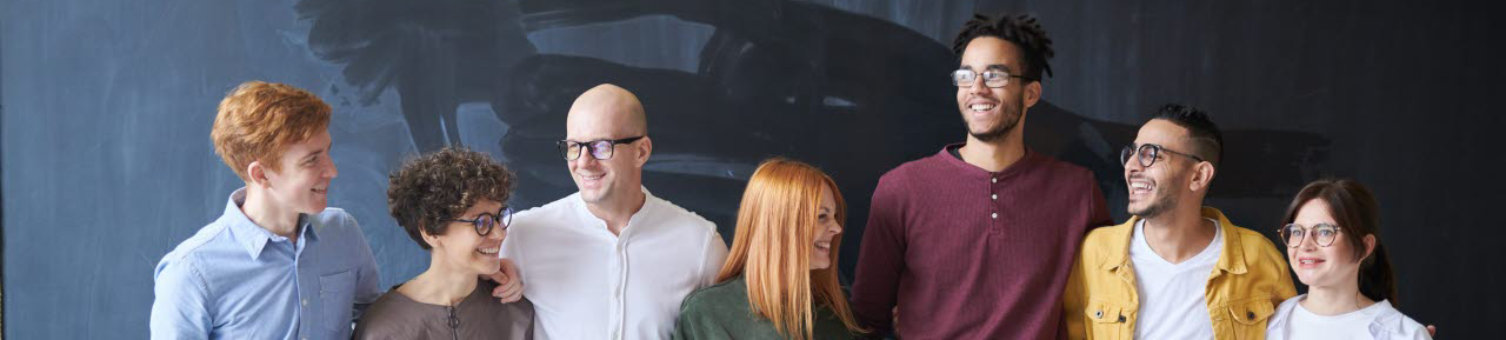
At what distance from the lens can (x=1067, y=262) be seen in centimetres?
287

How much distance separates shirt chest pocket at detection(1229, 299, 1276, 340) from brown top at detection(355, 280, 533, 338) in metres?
1.88

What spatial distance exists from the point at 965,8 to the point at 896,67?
27cm

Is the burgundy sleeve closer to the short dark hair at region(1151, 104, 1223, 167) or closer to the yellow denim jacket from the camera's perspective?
the yellow denim jacket

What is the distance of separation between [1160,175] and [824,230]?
0.89m

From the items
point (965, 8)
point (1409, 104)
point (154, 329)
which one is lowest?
point (154, 329)

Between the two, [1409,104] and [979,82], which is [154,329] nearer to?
[979,82]

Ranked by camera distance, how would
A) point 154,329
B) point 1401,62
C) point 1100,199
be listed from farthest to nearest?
point 1401,62
point 1100,199
point 154,329

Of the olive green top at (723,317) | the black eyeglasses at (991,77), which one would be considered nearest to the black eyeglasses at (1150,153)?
the black eyeglasses at (991,77)

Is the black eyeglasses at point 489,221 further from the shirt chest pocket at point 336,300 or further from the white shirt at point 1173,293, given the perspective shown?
the white shirt at point 1173,293

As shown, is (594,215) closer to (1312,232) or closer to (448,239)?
(448,239)

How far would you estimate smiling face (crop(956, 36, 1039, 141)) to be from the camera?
9.14 ft

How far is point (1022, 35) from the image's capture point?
112 inches

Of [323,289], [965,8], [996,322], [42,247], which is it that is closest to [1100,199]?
[996,322]

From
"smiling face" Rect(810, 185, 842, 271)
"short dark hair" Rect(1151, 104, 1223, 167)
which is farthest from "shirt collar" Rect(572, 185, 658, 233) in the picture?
"short dark hair" Rect(1151, 104, 1223, 167)
